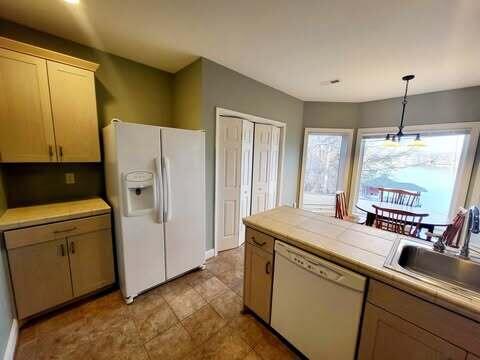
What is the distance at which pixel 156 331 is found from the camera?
162cm

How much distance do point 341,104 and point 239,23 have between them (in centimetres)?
310

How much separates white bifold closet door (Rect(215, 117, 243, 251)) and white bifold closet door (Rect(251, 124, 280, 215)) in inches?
15.9

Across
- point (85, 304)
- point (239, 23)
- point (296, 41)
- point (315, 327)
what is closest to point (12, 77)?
point (239, 23)

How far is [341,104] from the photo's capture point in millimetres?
3973

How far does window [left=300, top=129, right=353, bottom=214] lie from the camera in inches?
161

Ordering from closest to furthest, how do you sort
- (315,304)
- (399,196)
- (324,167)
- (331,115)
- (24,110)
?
(315,304)
(24,110)
(399,196)
(331,115)
(324,167)

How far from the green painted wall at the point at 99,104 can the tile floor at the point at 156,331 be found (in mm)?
1207

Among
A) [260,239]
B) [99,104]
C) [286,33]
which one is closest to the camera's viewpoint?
[260,239]

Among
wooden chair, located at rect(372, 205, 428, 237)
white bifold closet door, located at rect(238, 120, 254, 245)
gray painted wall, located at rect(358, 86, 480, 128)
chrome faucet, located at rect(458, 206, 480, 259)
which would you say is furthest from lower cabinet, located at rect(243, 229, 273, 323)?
gray painted wall, located at rect(358, 86, 480, 128)

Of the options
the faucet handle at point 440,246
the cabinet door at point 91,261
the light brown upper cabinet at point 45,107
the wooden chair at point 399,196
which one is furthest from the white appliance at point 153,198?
the wooden chair at point 399,196

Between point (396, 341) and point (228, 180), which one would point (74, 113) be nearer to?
point (228, 180)

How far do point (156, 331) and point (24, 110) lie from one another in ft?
7.31

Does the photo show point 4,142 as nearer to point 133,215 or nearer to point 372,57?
point 133,215

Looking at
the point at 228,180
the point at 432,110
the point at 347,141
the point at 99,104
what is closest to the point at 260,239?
the point at 228,180
